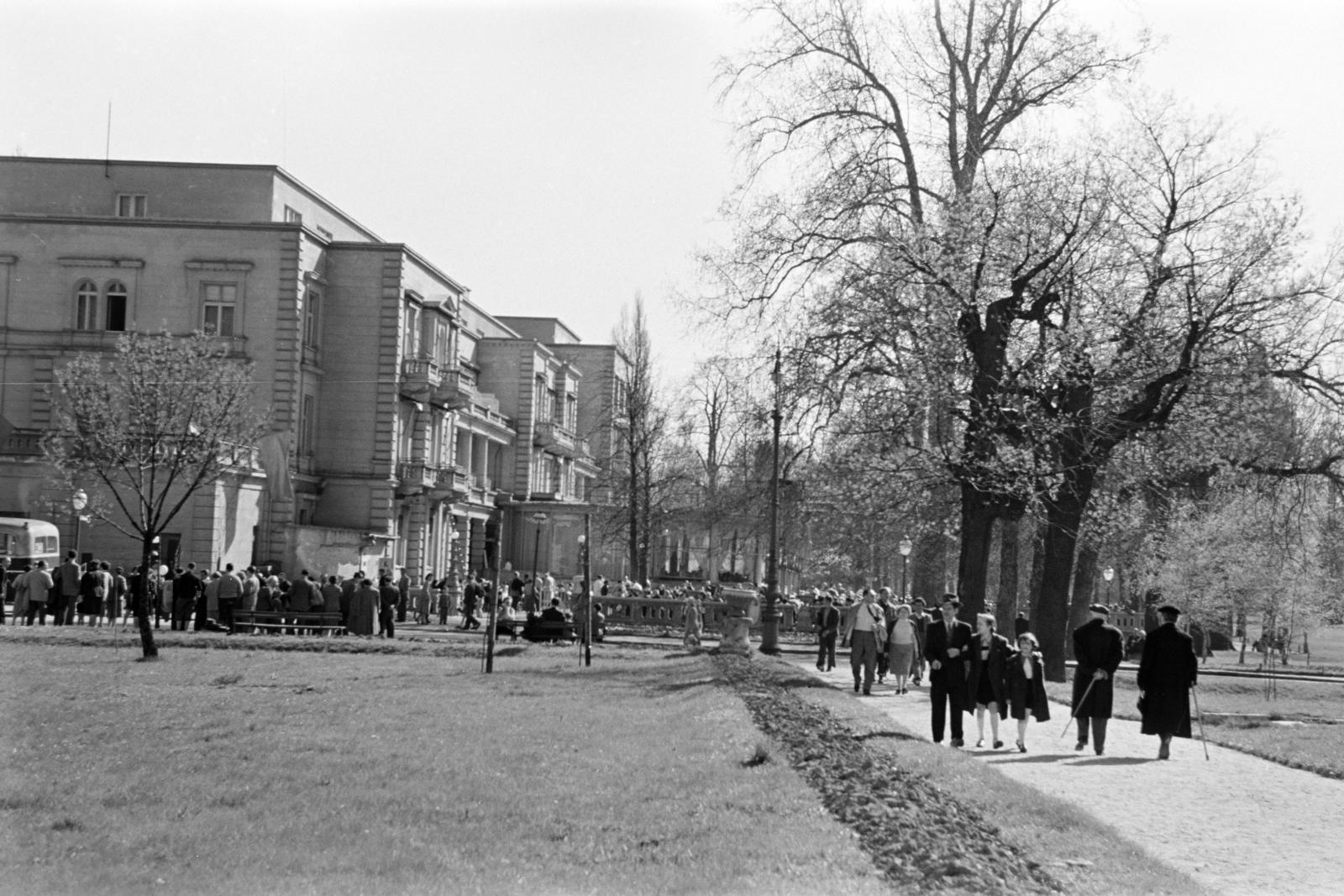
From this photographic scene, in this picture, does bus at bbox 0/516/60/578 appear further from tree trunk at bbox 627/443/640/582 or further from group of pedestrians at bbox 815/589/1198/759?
group of pedestrians at bbox 815/589/1198/759

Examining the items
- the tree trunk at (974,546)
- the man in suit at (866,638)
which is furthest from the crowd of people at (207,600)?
the man in suit at (866,638)

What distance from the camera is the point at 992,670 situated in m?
17.6

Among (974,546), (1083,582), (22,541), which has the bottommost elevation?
(1083,582)

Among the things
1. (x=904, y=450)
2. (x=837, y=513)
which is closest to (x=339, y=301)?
(x=837, y=513)

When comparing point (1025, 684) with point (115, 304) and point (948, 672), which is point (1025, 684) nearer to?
point (948, 672)

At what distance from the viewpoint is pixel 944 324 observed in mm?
27797

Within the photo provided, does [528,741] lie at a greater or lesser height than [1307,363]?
lesser

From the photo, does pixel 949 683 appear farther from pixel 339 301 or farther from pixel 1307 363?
pixel 339 301

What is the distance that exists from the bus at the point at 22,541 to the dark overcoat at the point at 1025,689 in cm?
3456

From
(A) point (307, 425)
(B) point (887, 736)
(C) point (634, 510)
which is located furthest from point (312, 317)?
(B) point (887, 736)

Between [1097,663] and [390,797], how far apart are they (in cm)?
936

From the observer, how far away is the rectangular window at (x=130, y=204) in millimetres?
60094

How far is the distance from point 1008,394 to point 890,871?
19.3 meters

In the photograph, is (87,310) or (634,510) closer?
(87,310)
